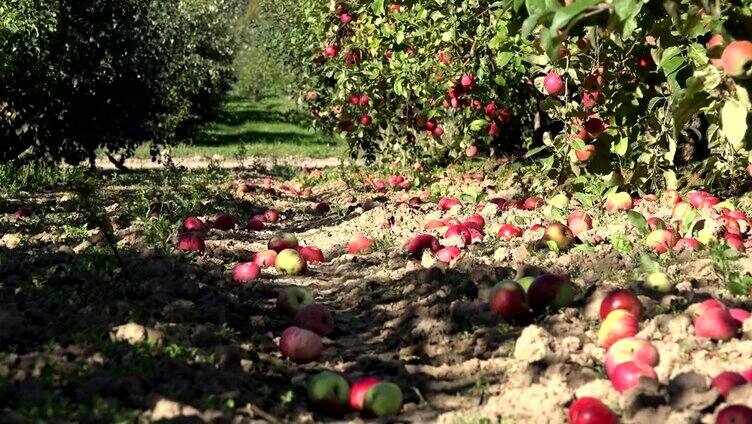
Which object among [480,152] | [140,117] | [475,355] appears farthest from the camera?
[140,117]

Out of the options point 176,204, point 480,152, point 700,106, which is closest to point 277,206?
point 176,204

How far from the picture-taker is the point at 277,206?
9.64 meters

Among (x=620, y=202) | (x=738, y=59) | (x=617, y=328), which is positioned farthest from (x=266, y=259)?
(x=738, y=59)

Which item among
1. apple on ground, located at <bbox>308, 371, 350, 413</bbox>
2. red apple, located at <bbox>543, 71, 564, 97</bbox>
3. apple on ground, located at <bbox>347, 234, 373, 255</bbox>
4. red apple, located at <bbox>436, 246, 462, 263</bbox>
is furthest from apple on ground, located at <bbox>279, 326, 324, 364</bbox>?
red apple, located at <bbox>543, 71, 564, 97</bbox>

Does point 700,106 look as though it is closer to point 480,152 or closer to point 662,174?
point 662,174

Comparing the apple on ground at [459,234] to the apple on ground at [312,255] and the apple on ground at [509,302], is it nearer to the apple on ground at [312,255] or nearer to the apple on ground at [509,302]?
the apple on ground at [312,255]

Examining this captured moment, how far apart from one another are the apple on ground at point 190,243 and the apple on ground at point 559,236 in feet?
7.11

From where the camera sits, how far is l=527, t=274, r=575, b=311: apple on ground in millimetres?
4254

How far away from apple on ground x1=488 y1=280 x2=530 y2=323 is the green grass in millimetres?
10825

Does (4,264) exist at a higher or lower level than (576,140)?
lower

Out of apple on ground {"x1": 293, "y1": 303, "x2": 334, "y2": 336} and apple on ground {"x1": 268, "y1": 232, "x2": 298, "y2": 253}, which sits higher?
apple on ground {"x1": 293, "y1": 303, "x2": 334, "y2": 336}

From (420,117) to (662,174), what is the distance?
12.3 feet

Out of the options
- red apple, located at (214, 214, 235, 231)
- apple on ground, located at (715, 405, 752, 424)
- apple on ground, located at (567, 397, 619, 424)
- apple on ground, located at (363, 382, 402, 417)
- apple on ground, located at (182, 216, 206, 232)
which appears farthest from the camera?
red apple, located at (214, 214, 235, 231)

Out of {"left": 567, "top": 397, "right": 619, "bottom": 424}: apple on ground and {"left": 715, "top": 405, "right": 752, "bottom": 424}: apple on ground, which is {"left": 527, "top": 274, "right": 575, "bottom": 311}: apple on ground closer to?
{"left": 567, "top": 397, "right": 619, "bottom": 424}: apple on ground
